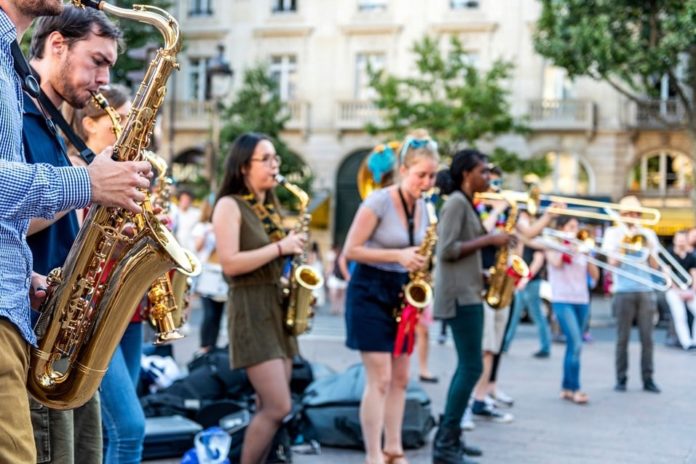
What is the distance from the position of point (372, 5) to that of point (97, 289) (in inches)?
1241

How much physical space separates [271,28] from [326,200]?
6.79 m

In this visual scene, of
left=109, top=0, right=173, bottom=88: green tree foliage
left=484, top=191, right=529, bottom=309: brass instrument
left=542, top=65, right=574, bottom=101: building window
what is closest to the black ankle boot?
left=484, top=191, right=529, bottom=309: brass instrument

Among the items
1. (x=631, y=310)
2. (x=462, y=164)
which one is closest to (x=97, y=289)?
(x=462, y=164)

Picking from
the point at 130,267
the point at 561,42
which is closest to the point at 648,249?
the point at 130,267

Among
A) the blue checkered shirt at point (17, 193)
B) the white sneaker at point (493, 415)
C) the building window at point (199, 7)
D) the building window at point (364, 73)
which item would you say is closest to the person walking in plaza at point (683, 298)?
the white sneaker at point (493, 415)

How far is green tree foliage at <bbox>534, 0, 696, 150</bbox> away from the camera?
2186cm

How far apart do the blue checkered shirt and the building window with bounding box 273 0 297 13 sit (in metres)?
32.8

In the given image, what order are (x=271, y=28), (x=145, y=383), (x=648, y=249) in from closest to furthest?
(x=145, y=383), (x=648, y=249), (x=271, y=28)

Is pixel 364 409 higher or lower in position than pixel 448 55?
lower

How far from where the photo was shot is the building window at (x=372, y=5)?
33.2 metres

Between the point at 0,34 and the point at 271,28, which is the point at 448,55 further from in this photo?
the point at 0,34

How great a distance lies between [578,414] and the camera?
8195 millimetres

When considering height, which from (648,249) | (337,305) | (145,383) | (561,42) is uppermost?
(561,42)

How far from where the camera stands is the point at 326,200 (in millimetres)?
34062
